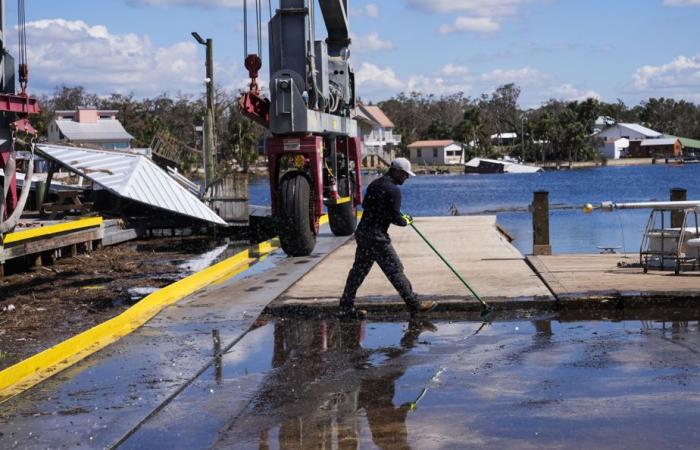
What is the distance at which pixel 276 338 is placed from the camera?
A: 1128cm

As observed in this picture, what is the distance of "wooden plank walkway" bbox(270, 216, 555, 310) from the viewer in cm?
1277

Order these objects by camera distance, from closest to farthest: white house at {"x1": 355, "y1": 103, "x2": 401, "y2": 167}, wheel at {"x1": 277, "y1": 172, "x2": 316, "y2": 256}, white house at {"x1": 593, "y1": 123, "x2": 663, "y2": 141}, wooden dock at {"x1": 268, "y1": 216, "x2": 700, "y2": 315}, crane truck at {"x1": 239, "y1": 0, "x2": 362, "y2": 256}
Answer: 1. wooden dock at {"x1": 268, "y1": 216, "x2": 700, "y2": 315}
2. crane truck at {"x1": 239, "y1": 0, "x2": 362, "y2": 256}
3. wheel at {"x1": 277, "y1": 172, "x2": 316, "y2": 256}
4. white house at {"x1": 355, "y1": 103, "x2": 401, "y2": 167}
5. white house at {"x1": 593, "y1": 123, "x2": 663, "y2": 141}

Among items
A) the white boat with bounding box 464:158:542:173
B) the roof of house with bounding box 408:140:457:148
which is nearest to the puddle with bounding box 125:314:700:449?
the white boat with bounding box 464:158:542:173

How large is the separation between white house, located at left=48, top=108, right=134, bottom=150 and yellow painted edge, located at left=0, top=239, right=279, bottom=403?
87.6 m

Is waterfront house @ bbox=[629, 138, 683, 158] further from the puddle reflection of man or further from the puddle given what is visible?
the puddle reflection of man

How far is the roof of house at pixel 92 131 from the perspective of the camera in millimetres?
103125

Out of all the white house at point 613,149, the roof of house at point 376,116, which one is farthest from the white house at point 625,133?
the roof of house at point 376,116

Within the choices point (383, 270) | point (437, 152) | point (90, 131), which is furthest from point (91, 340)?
point (437, 152)

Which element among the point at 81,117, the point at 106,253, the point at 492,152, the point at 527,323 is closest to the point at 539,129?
the point at 492,152

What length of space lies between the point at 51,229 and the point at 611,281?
11842mm

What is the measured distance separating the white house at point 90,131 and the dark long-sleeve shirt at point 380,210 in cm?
9067

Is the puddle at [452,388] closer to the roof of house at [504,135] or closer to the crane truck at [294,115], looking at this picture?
the crane truck at [294,115]

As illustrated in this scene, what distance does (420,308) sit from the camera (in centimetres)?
1229

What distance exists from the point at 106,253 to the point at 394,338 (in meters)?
14.4
